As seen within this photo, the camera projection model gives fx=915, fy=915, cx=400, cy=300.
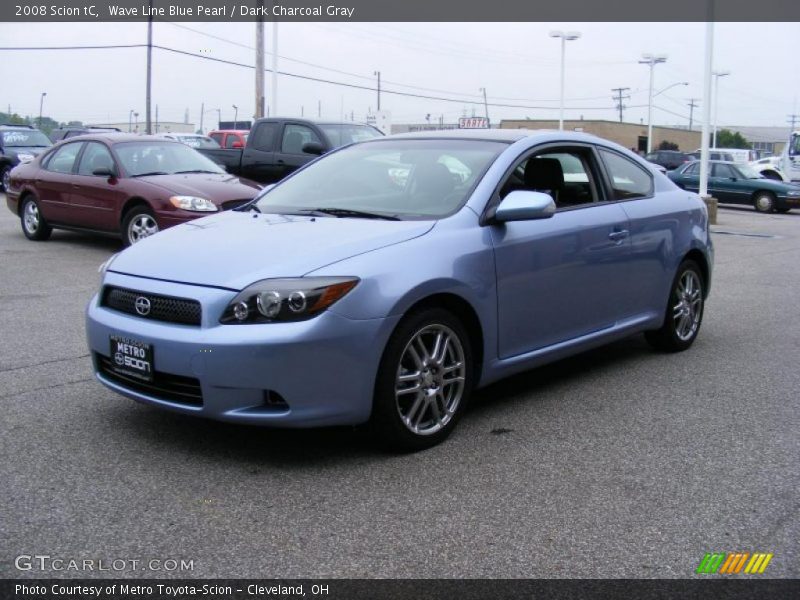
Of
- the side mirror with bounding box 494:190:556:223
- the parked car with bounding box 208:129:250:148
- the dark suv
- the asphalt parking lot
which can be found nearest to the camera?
the asphalt parking lot

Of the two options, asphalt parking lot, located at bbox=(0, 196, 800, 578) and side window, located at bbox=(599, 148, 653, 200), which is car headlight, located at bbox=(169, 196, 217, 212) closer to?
asphalt parking lot, located at bbox=(0, 196, 800, 578)

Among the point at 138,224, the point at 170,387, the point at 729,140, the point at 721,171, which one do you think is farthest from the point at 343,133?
the point at 729,140

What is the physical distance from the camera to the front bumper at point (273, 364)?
3896mm

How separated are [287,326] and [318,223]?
1.00 m

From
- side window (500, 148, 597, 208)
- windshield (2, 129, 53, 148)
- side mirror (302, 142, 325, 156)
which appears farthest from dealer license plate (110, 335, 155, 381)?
windshield (2, 129, 53, 148)

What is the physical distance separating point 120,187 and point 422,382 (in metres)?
7.78

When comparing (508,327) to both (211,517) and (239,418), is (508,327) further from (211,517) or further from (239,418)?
(211,517)

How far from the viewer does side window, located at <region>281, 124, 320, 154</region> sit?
1429 centimetres

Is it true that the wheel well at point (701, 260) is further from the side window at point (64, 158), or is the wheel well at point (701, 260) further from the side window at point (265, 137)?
the side window at point (265, 137)

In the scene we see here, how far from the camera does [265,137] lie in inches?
585

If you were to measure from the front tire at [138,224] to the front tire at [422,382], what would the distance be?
22.6 feet

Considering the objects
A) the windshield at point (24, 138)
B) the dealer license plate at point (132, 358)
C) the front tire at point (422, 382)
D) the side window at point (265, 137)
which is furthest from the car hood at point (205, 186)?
the windshield at point (24, 138)

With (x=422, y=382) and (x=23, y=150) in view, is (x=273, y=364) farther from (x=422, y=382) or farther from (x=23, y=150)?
(x=23, y=150)

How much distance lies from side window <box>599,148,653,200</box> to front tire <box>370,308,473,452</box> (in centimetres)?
198
